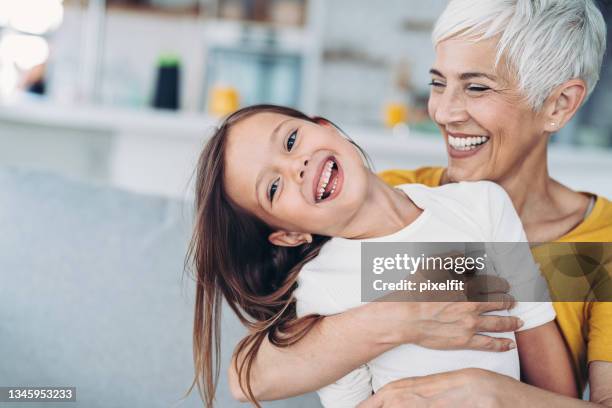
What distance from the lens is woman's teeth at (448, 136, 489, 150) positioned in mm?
1094

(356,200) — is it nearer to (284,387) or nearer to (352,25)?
(284,387)

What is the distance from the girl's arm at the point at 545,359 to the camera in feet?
3.03

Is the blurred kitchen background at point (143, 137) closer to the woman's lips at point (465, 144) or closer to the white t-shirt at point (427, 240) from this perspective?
the white t-shirt at point (427, 240)

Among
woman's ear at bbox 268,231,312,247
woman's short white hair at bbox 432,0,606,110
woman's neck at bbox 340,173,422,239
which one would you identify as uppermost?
woman's short white hair at bbox 432,0,606,110

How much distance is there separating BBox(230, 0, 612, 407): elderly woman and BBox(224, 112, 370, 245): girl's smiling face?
15cm

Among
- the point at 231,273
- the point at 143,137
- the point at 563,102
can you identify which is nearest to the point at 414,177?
the point at 563,102

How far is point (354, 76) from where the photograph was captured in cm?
448

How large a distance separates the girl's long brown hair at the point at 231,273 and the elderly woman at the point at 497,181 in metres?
0.04

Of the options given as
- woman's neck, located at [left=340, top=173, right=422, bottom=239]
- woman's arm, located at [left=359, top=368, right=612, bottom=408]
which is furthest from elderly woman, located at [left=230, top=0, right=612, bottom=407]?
woman's neck, located at [left=340, top=173, right=422, bottom=239]

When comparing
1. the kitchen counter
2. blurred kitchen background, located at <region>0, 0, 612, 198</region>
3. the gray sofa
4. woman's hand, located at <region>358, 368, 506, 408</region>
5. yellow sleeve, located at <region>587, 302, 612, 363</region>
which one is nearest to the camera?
woman's hand, located at <region>358, 368, 506, 408</region>

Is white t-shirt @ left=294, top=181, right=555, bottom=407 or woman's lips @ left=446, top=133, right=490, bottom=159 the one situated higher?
woman's lips @ left=446, top=133, right=490, bottom=159

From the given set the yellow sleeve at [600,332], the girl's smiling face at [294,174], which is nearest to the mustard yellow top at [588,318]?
the yellow sleeve at [600,332]

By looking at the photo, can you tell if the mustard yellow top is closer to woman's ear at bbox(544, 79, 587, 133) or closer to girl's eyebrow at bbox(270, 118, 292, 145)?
woman's ear at bbox(544, 79, 587, 133)

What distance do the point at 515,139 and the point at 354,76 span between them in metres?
3.47
